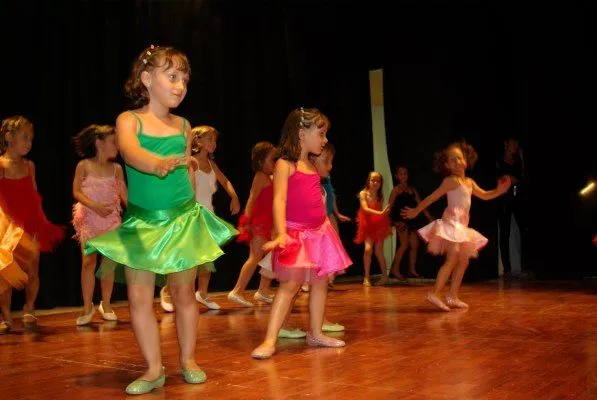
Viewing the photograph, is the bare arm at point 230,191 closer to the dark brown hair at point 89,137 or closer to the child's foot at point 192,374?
the dark brown hair at point 89,137

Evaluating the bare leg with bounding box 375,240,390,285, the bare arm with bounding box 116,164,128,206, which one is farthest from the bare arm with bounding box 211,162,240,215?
the bare leg with bounding box 375,240,390,285

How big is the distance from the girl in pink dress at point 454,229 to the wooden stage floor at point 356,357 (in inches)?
10.4

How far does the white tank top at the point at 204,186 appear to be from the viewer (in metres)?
5.75

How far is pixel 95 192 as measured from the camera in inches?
207

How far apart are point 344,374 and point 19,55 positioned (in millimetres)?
4211

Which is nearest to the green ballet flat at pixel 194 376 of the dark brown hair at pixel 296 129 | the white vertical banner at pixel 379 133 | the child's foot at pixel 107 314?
the dark brown hair at pixel 296 129

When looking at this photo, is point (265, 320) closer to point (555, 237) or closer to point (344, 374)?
point (344, 374)

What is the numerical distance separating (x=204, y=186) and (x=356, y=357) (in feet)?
8.58

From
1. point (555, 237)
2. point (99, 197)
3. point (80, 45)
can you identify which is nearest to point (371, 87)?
point (555, 237)

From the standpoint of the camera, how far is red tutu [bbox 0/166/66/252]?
5.05 m

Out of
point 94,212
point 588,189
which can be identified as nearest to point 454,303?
point 94,212

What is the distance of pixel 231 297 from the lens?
5.95m

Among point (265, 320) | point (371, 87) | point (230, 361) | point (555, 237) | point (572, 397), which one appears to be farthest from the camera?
point (371, 87)

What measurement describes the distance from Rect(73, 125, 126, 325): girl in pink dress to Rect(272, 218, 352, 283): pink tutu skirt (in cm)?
184
